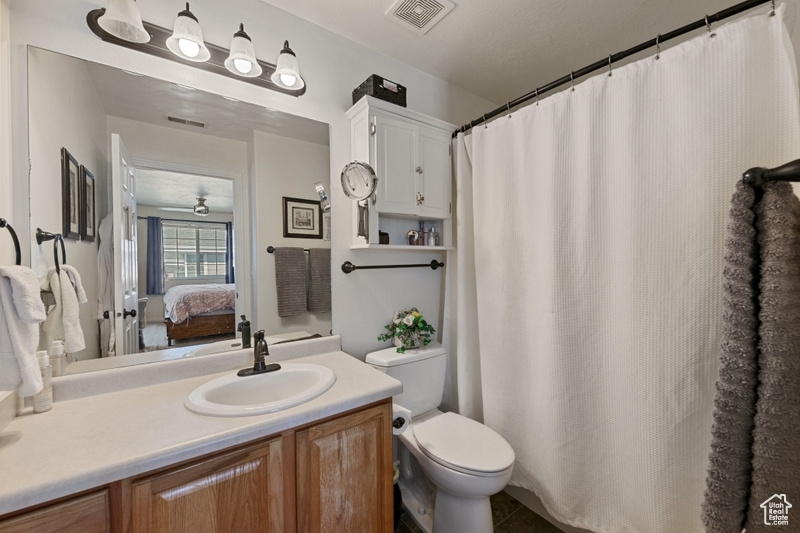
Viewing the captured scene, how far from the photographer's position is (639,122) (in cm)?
114

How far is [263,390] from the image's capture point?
3.96 feet

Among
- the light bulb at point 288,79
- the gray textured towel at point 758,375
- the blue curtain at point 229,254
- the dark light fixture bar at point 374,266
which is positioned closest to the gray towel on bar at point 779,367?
the gray textured towel at point 758,375

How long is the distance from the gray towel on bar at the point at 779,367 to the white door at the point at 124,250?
1.90 metres

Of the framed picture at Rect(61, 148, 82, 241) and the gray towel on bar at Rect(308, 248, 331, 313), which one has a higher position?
the framed picture at Rect(61, 148, 82, 241)

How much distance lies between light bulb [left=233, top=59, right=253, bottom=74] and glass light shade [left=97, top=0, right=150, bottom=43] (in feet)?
0.91

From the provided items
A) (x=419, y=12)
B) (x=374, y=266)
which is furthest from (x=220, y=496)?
(x=419, y=12)

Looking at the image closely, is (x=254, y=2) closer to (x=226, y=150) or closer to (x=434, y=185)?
(x=226, y=150)

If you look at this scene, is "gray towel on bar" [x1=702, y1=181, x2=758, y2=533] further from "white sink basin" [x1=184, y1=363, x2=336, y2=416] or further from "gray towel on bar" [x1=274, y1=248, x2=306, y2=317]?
"gray towel on bar" [x1=274, y1=248, x2=306, y2=317]

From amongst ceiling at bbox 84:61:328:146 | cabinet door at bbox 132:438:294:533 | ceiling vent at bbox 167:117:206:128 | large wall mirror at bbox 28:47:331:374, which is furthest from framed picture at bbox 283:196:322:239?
cabinet door at bbox 132:438:294:533

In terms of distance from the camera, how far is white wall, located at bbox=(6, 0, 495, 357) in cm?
103

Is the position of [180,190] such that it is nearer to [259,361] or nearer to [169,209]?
[169,209]

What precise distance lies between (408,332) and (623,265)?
102cm

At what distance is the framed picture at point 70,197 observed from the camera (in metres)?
1.04

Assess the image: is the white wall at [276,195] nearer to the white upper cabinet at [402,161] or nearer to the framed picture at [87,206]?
the white upper cabinet at [402,161]
